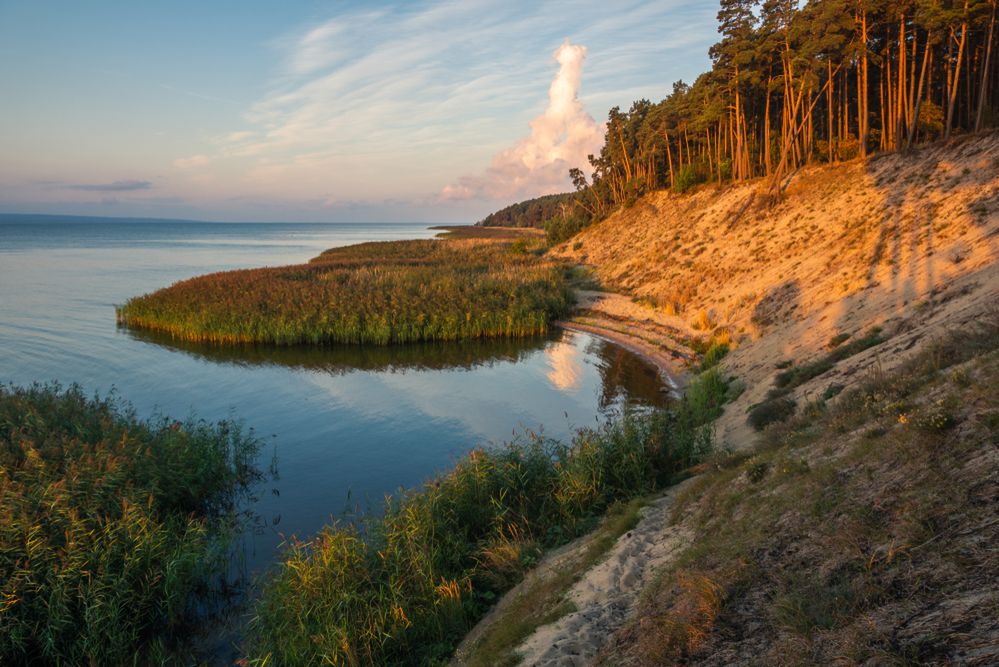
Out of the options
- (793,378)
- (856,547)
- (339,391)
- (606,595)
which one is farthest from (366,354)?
(856,547)

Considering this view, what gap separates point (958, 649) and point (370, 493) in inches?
485

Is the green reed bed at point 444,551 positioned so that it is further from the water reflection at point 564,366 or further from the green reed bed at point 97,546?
the water reflection at point 564,366

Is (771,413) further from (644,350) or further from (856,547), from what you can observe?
(644,350)

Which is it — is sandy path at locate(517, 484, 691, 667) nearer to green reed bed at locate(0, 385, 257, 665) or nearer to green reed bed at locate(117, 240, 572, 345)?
green reed bed at locate(0, 385, 257, 665)

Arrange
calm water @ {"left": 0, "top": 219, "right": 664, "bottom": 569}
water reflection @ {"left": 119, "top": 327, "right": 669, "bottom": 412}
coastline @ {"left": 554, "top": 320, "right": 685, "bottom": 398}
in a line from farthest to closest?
water reflection @ {"left": 119, "top": 327, "right": 669, "bottom": 412} < coastline @ {"left": 554, "top": 320, "right": 685, "bottom": 398} < calm water @ {"left": 0, "top": 219, "right": 664, "bottom": 569}

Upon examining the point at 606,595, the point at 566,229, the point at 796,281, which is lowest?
the point at 606,595

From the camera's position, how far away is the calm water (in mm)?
15711

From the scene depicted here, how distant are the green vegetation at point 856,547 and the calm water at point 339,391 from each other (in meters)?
8.65

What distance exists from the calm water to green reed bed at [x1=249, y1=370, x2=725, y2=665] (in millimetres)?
2443

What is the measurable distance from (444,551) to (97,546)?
215 inches

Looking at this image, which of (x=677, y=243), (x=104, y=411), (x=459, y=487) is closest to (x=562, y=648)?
(x=459, y=487)

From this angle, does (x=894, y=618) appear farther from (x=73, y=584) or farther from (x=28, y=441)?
(x=28, y=441)

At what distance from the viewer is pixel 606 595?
7887mm

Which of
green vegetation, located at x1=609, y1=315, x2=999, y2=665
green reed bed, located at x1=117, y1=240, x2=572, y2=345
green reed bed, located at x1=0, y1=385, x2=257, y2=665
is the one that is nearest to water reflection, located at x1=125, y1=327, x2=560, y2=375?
green reed bed, located at x1=117, y1=240, x2=572, y2=345
